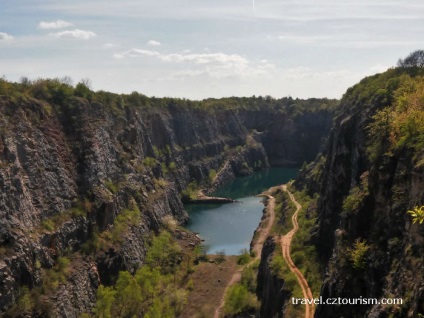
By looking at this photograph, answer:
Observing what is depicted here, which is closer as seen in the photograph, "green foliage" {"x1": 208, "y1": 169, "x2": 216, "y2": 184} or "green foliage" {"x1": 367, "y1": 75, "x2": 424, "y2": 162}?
"green foliage" {"x1": 367, "y1": 75, "x2": 424, "y2": 162}

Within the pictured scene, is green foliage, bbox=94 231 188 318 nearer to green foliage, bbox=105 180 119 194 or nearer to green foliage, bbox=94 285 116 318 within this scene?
green foliage, bbox=94 285 116 318

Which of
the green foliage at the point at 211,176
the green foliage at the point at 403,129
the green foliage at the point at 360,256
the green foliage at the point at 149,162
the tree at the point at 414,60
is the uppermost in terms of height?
the tree at the point at 414,60

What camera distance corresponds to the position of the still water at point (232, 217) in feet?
290

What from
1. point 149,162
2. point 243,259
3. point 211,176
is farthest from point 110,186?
point 211,176

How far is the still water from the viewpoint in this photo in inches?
3479

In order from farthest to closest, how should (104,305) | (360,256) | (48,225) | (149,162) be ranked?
(149,162)
(48,225)
(104,305)
(360,256)

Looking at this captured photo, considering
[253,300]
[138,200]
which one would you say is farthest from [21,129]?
[253,300]

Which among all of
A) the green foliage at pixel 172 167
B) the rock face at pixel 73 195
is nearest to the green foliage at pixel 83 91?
the rock face at pixel 73 195

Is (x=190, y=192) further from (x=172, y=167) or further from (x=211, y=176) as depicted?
(x=211, y=176)

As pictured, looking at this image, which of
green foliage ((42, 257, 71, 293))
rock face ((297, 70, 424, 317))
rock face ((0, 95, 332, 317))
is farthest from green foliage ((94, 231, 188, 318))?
rock face ((297, 70, 424, 317))

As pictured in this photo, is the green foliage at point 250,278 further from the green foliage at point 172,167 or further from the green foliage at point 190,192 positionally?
the green foliage at point 172,167

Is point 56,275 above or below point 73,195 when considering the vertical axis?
below

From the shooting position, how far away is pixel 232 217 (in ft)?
353

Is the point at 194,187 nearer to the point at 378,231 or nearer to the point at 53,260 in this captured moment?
the point at 53,260
